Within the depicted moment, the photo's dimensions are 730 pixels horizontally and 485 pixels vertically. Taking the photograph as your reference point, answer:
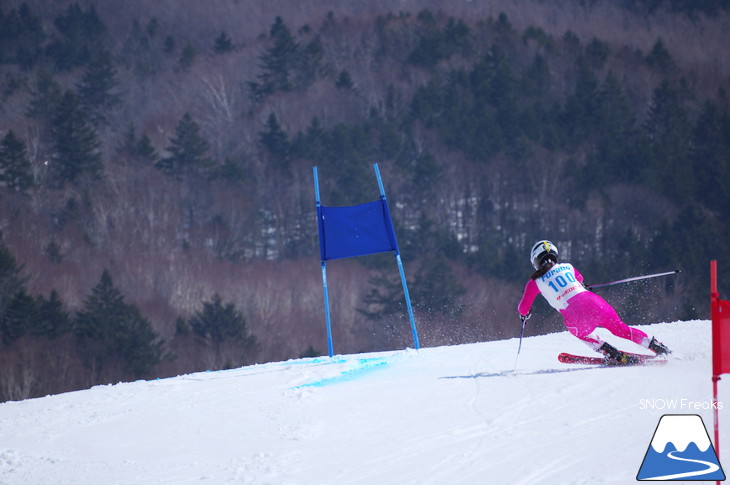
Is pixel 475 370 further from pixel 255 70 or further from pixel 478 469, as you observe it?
pixel 255 70

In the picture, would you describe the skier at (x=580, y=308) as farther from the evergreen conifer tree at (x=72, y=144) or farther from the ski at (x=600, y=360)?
the evergreen conifer tree at (x=72, y=144)

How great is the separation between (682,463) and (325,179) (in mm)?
54848

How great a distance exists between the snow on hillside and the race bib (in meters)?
0.59

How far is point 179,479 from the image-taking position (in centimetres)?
570

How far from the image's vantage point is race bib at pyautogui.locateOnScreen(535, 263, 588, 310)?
7922 millimetres

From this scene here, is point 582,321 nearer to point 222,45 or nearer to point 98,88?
point 98,88

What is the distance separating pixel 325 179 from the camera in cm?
5912

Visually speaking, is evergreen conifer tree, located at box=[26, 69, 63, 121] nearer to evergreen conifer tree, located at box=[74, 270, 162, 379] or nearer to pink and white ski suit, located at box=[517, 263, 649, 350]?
evergreen conifer tree, located at box=[74, 270, 162, 379]

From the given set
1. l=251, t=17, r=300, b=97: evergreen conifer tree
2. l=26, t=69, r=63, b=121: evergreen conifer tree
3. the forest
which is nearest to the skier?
the forest

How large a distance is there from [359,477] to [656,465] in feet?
5.51

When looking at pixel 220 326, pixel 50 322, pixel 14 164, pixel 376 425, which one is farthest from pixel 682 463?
pixel 14 164

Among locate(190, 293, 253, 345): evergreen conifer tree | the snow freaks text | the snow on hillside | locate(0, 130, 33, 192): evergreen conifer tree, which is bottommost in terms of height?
locate(190, 293, 253, 345): evergreen conifer tree

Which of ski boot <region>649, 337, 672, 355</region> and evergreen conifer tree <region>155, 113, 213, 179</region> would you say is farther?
evergreen conifer tree <region>155, 113, 213, 179</region>

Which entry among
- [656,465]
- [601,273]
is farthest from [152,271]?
[656,465]
